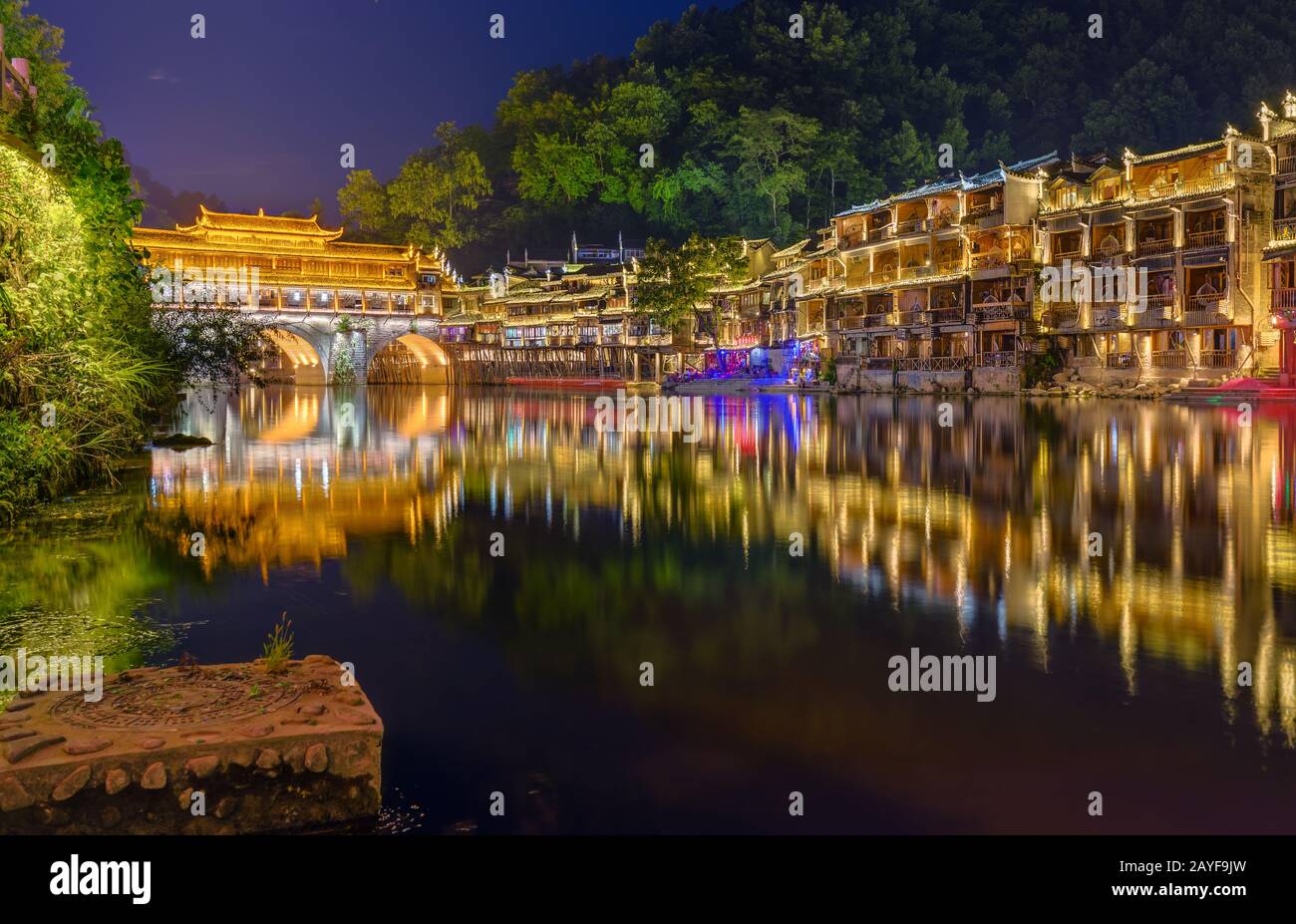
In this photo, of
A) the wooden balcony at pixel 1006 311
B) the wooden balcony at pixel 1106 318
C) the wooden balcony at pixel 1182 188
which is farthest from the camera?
the wooden balcony at pixel 1006 311

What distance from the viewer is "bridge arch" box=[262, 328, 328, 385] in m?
104

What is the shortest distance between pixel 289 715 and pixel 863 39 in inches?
A: 4361

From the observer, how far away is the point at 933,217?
221 feet

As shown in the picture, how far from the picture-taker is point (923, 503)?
56.9ft

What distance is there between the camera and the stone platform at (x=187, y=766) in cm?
557

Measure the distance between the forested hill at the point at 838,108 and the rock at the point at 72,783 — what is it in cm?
9359

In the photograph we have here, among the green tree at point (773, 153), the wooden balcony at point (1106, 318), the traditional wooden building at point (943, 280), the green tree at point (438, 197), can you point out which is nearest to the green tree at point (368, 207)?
the green tree at point (438, 197)

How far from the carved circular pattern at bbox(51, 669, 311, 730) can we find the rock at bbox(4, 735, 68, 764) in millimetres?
336

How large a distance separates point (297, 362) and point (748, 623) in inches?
4366

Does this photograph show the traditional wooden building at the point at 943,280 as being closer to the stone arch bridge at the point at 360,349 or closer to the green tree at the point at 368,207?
the stone arch bridge at the point at 360,349

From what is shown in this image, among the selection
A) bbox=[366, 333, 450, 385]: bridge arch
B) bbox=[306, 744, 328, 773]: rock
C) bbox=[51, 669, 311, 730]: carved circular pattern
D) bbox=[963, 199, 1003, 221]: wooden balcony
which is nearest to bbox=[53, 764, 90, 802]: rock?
bbox=[51, 669, 311, 730]: carved circular pattern
